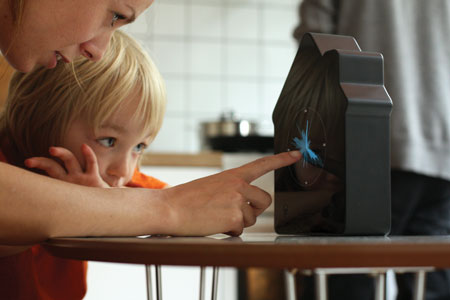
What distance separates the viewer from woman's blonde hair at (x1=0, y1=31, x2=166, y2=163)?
1078 mm

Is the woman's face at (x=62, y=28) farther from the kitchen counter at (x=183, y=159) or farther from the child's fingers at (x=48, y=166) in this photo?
the kitchen counter at (x=183, y=159)

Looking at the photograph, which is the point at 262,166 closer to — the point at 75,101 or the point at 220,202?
the point at 220,202

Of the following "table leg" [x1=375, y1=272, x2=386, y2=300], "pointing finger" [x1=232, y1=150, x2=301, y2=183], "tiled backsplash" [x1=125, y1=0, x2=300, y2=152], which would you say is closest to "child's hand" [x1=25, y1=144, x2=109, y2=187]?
"pointing finger" [x1=232, y1=150, x2=301, y2=183]

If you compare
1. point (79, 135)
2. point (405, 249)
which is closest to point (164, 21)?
point (79, 135)

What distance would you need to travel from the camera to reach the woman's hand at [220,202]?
0.63m

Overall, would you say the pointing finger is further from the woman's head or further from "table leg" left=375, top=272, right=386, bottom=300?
the woman's head

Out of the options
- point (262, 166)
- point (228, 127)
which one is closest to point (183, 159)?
point (228, 127)

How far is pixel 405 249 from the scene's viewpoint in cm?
44

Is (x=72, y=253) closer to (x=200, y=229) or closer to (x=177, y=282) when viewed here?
(x=200, y=229)

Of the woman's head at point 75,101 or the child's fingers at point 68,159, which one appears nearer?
the child's fingers at point 68,159

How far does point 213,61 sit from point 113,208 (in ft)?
8.38

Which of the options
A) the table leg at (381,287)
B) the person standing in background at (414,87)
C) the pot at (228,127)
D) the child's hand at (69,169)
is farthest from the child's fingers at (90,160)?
the pot at (228,127)

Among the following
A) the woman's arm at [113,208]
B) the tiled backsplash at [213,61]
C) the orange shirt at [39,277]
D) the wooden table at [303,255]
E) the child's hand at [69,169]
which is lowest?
the orange shirt at [39,277]

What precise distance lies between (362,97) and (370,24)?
1041mm
